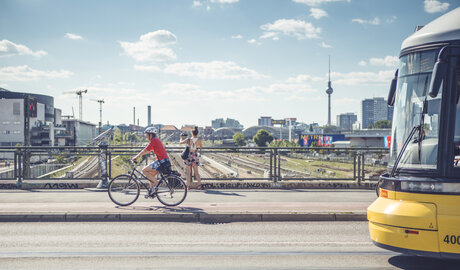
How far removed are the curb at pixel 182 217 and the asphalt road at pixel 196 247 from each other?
0.23 m

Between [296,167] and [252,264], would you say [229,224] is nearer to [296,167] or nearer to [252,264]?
[252,264]

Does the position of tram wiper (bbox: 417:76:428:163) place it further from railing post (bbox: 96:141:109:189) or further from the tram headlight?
railing post (bbox: 96:141:109:189)

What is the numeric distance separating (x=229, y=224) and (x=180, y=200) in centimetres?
171

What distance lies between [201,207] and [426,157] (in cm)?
494

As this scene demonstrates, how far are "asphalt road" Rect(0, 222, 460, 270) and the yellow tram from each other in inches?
24.0

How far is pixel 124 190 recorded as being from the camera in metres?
8.79

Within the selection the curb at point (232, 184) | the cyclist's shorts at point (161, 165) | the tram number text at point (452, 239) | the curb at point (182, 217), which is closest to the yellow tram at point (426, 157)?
the tram number text at point (452, 239)

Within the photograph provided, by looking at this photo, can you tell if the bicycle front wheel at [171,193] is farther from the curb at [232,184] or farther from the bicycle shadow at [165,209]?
the curb at [232,184]

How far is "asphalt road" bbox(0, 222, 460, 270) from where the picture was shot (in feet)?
16.5

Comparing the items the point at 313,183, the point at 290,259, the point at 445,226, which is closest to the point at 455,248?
the point at 445,226

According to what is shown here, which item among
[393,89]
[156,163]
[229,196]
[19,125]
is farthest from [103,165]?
[19,125]

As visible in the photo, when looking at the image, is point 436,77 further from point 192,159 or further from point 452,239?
point 192,159

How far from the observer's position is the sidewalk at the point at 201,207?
772 centimetres

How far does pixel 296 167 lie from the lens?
12156 mm
